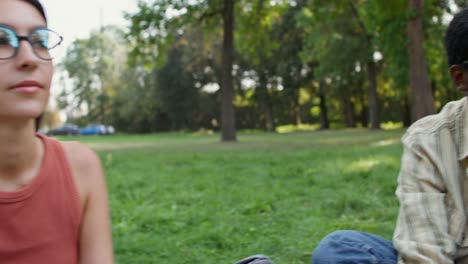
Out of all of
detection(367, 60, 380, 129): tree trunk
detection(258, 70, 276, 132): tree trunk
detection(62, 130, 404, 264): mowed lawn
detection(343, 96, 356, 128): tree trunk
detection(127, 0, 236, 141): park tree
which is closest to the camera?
detection(62, 130, 404, 264): mowed lawn

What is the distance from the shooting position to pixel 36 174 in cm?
150

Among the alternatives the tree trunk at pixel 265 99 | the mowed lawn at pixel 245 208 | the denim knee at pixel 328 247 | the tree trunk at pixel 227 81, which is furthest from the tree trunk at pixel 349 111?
the denim knee at pixel 328 247

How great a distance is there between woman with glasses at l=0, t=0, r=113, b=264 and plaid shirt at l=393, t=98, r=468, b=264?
967 mm

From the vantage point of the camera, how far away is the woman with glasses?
53.1 inches

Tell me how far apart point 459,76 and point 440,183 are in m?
0.36

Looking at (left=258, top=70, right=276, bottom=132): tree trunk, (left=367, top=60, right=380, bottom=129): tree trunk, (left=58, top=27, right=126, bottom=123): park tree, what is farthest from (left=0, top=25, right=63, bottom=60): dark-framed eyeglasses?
(left=58, top=27, right=126, bottom=123): park tree

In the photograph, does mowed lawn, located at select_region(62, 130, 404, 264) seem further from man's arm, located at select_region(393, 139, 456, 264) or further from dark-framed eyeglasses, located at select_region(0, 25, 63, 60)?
dark-framed eyeglasses, located at select_region(0, 25, 63, 60)

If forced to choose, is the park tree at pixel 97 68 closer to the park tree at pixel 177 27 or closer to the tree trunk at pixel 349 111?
the tree trunk at pixel 349 111

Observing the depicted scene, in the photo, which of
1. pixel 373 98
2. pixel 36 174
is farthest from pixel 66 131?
pixel 36 174

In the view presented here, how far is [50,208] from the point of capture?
1.48 metres

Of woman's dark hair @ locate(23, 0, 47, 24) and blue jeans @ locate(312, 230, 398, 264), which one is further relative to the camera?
blue jeans @ locate(312, 230, 398, 264)

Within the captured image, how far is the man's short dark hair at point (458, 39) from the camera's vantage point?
5.48ft

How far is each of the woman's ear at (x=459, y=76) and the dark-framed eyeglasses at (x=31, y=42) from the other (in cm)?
123

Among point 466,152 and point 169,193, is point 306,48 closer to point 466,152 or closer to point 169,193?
point 169,193
